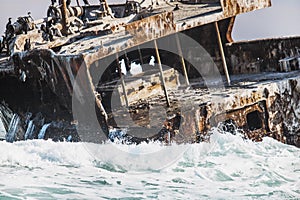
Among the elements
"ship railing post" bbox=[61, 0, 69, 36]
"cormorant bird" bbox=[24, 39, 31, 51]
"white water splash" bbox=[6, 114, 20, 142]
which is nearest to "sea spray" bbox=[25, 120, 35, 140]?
"white water splash" bbox=[6, 114, 20, 142]

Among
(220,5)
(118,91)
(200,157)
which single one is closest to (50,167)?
(200,157)

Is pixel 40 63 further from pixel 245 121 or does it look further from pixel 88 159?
pixel 245 121

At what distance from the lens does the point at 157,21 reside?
14648 mm

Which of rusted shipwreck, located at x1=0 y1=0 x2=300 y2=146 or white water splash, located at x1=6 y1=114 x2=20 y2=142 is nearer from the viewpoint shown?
rusted shipwreck, located at x1=0 y1=0 x2=300 y2=146

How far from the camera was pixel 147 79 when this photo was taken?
1677cm

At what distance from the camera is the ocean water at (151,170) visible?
11164mm

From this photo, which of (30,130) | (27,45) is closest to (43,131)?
(30,130)

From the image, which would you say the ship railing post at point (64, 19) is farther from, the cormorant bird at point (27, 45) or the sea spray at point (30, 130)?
the sea spray at point (30, 130)

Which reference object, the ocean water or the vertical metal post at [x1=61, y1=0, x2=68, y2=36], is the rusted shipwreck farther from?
the ocean water

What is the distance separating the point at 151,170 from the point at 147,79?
454 cm

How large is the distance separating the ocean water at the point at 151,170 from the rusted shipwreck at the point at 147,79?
0.39 meters

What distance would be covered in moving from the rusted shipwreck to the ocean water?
39 cm

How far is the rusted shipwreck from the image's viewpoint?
14094 mm

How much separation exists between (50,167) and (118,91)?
3940 millimetres
